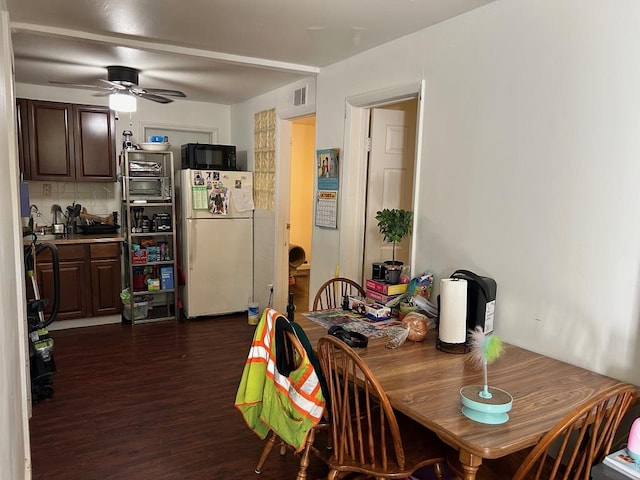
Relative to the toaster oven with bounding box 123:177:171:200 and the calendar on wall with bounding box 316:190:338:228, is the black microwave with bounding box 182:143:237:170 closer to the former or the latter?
the toaster oven with bounding box 123:177:171:200

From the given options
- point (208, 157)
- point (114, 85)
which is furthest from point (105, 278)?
point (114, 85)

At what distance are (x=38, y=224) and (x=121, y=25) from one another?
118 inches

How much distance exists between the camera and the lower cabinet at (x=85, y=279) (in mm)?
4379

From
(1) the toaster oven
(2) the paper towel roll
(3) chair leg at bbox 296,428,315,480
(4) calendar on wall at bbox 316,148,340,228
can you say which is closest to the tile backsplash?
(1) the toaster oven

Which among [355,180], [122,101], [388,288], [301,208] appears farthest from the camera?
[301,208]

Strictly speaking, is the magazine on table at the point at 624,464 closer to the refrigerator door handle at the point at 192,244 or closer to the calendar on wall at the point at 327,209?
the calendar on wall at the point at 327,209

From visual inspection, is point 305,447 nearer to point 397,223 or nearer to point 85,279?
point 397,223

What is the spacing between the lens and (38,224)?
4.88 meters

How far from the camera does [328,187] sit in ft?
12.0

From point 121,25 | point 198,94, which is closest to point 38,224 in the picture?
point 198,94

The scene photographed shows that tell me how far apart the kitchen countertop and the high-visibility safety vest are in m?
3.15

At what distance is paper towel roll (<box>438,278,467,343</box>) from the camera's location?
206 cm

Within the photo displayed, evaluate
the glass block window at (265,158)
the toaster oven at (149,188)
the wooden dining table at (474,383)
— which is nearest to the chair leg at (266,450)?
the wooden dining table at (474,383)

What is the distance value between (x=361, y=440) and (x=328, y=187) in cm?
223
